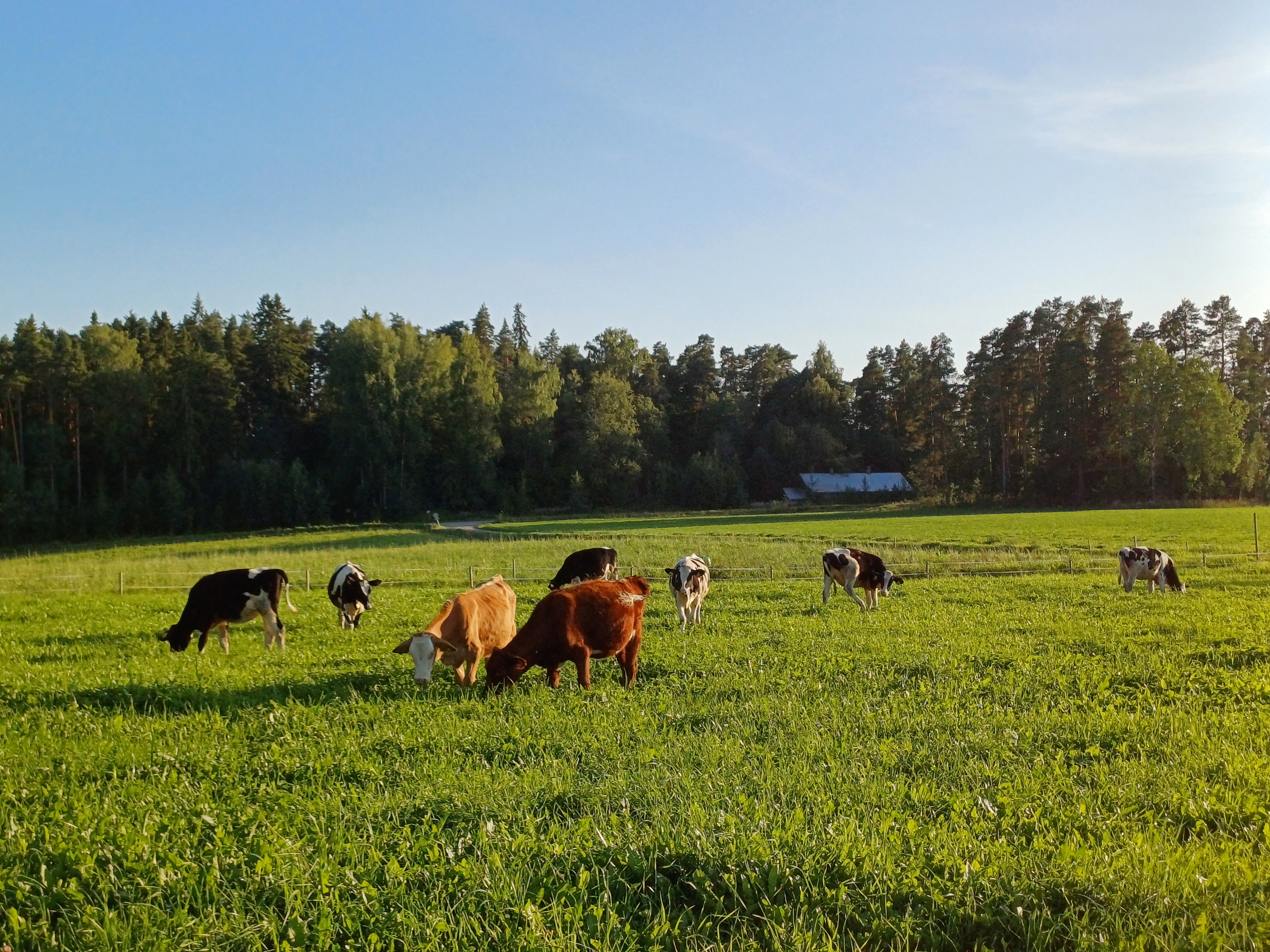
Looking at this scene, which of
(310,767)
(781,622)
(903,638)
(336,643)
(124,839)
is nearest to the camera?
(124,839)

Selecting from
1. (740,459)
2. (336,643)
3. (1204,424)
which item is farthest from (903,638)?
(740,459)

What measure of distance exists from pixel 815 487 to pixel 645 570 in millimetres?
72866

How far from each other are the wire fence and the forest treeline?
5142 centimetres

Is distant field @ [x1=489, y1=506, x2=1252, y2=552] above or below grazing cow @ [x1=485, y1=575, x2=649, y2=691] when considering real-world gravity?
below

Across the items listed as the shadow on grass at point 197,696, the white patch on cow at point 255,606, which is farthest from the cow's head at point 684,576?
the white patch on cow at point 255,606

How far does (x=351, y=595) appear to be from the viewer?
59.8ft

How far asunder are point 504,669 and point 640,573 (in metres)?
20.0

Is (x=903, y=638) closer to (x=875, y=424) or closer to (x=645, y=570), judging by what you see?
(x=645, y=570)

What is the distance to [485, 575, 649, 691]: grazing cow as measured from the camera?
10594 millimetres

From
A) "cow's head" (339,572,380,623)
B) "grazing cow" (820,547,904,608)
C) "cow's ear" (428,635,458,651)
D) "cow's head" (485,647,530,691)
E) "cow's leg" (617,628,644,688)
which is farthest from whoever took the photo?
"grazing cow" (820,547,904,608)

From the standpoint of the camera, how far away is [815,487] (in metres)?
99.8

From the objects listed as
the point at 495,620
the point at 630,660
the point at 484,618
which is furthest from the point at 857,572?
the point at 484,618

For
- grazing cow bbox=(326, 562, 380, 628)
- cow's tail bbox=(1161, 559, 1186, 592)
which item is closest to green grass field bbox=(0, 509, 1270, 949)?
grazing cow bbox=(326, 562, 380, 628)

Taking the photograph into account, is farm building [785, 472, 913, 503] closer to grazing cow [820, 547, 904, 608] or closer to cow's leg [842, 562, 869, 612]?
grazing cow [820, 547, 904, 608]
